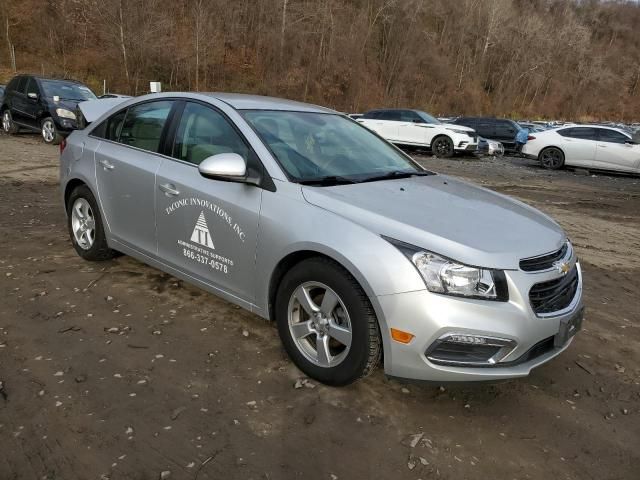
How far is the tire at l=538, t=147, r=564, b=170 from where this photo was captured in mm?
16375

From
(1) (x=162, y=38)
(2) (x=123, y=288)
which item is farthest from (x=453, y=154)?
(1) (x=162, y=38)

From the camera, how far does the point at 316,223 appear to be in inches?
110

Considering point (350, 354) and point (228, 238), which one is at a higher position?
point (228, 238)

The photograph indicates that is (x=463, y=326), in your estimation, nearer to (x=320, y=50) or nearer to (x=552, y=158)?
(x=552, y=158)

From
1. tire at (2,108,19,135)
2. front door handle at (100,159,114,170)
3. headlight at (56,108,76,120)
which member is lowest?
tire at (2,108,19,135)

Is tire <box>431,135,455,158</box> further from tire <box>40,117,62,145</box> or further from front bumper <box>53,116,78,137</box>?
tire <box>40,117,62,145</box>

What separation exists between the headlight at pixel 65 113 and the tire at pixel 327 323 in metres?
11.6

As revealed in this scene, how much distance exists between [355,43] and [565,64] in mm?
40004

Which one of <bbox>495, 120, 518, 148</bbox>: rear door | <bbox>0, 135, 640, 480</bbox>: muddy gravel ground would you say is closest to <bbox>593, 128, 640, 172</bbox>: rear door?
<bbox>495, 120, 518, 148</bbox>: rear door

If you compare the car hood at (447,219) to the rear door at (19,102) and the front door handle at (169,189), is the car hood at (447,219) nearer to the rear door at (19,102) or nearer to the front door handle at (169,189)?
A: the front door handle at (169,189)

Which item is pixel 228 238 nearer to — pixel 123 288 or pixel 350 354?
pixel 350 354

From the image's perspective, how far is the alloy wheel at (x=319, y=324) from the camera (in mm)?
2783

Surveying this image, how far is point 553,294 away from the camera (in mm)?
2732

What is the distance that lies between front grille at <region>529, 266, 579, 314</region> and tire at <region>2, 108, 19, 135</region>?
15.3 m
